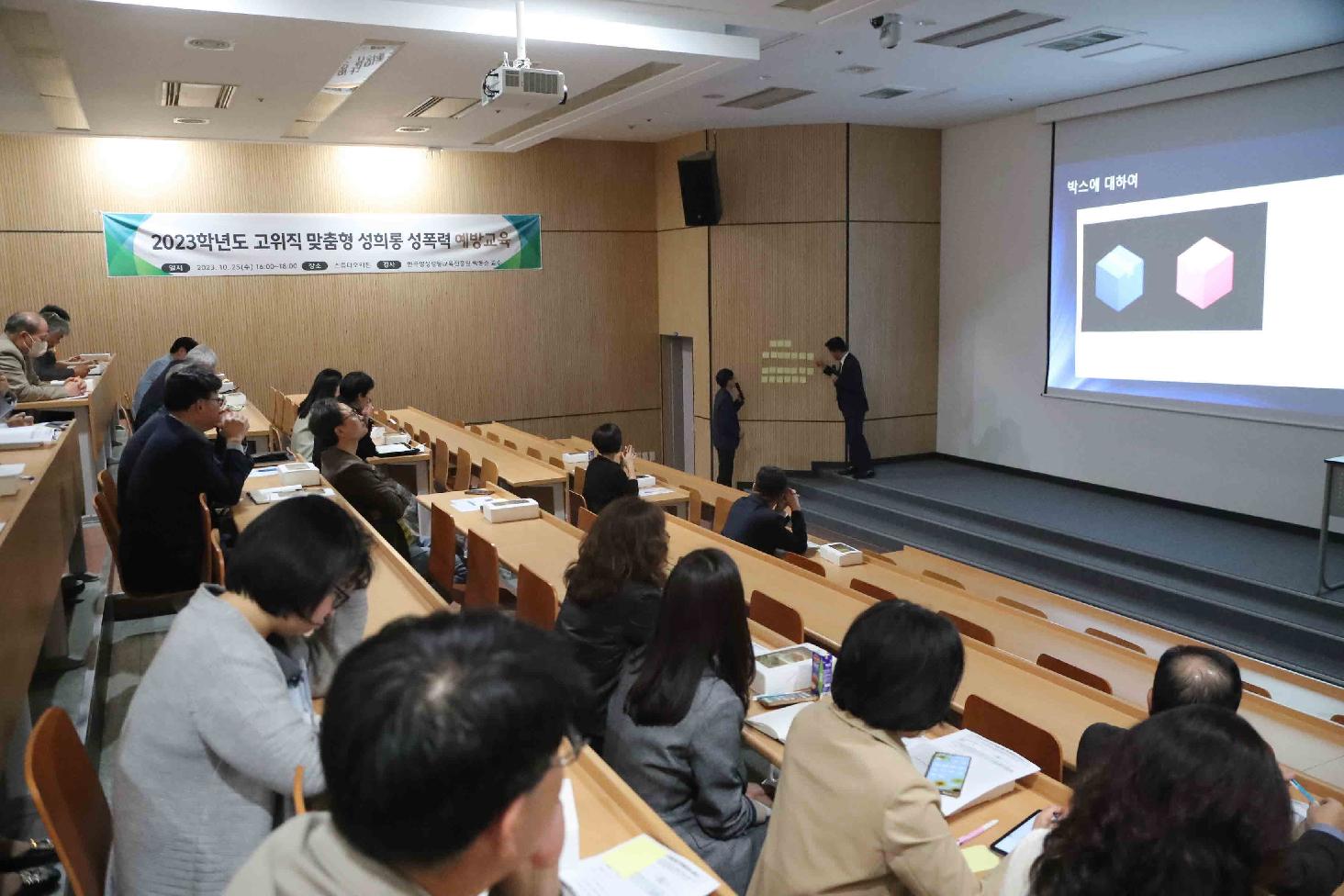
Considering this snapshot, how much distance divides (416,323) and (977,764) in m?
9.39

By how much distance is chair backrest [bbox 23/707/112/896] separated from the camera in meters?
1.62

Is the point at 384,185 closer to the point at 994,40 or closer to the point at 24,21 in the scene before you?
the point at 24,21

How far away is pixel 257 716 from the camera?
1.61m

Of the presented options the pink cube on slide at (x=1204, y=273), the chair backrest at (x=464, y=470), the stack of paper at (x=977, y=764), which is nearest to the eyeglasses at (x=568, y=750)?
the stack of paper at (x=977, y=764)

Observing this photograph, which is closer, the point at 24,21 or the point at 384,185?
the point at 24,21

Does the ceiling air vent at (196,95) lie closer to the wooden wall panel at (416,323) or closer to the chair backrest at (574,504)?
the wooden wall panel at (416,323)

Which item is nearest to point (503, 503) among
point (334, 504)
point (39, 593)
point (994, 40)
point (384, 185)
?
point (39, 593)

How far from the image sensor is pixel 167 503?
4.07 metres

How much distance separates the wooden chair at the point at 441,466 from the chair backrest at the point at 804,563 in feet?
11.5

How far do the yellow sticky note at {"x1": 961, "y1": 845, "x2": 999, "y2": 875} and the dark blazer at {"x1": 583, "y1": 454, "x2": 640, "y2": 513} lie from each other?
12.6 ft

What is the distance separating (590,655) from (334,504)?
1087 mm

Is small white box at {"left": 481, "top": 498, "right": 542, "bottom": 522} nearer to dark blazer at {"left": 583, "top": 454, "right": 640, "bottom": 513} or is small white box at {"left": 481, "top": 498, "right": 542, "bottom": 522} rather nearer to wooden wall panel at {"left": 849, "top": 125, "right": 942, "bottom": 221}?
dark blazer at {"left": 583, "top": 454, "right": 640, "bottom": 513}

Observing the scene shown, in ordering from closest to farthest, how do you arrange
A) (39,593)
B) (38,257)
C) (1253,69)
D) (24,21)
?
1. (39,593)
2. (24,21)
3. (1253,69)
4. (38,257)

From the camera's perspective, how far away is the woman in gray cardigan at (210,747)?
1.60 meters
